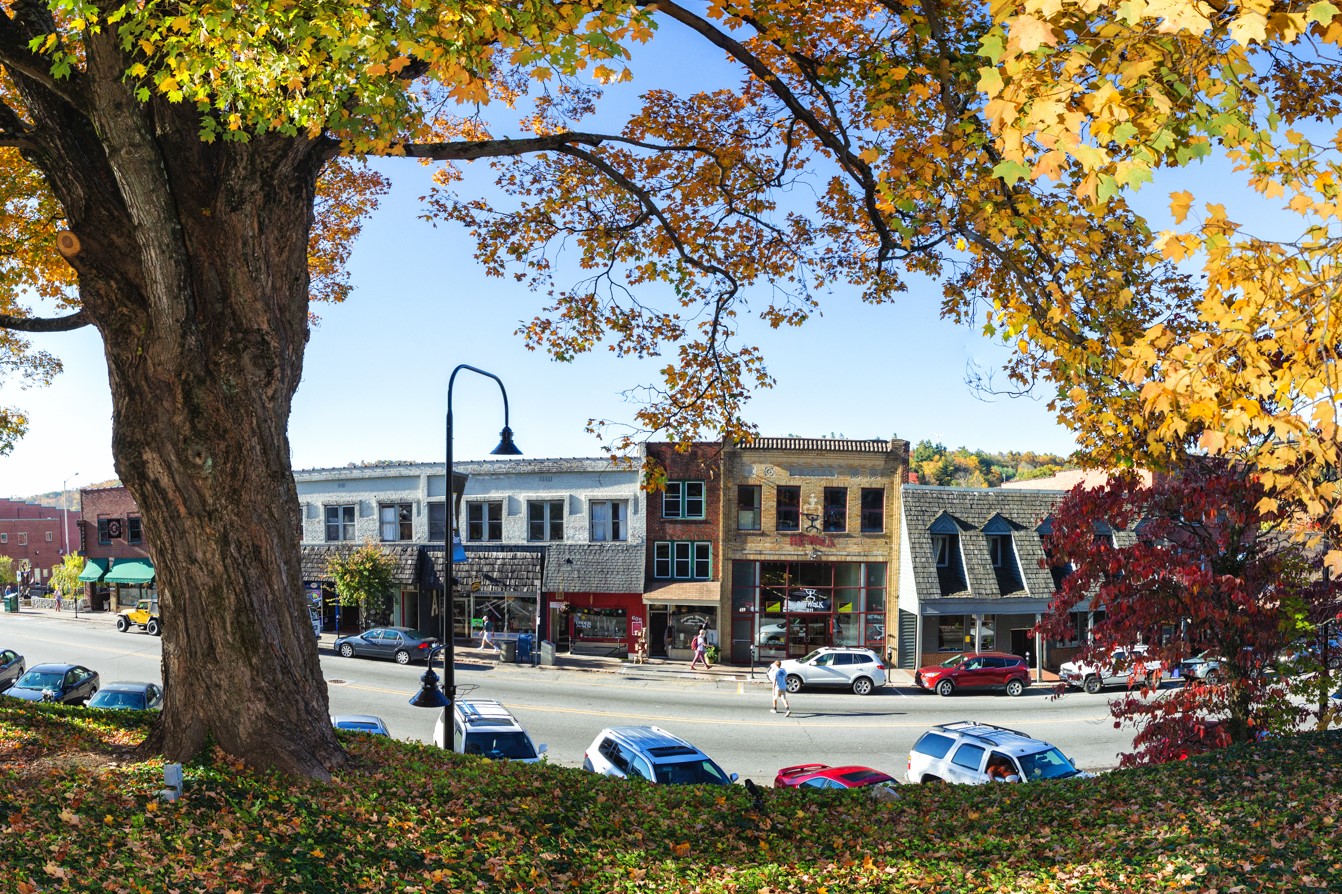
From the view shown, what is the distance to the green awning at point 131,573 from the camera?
44594mm

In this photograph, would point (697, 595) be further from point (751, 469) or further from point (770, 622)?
point (751, 469)

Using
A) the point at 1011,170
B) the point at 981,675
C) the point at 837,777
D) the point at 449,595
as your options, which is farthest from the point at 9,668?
the point at 1011,170

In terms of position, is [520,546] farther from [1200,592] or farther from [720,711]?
[1200,592]

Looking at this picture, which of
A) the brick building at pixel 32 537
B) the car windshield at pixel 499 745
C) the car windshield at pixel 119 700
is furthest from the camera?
the brick building at pixel 32 537

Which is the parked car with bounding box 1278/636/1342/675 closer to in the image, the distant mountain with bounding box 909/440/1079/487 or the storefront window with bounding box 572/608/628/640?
the storefront window with bounding box 572/608/628/640

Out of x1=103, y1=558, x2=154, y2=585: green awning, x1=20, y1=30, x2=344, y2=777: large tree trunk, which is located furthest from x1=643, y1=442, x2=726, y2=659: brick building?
x1=103, y1=558, x2=154, y2=585: green awning

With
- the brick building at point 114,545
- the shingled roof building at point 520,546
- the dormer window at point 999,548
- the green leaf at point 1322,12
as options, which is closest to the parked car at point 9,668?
the shingled roof building at point 520,546

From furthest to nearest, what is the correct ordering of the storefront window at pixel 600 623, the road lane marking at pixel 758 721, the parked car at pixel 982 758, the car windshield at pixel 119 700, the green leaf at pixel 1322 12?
1. the storefront window at pixel 600 623
2. the road lane marking at pixel 758 721
3. the car windshield at pixel 119 700
4. the parked car at pixel 982 758
5. the green leaf at pixel 1322 12

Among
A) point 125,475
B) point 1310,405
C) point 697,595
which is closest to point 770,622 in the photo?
point 697,595

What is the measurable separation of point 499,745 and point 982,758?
8182mm

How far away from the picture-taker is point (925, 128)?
9.01 meters

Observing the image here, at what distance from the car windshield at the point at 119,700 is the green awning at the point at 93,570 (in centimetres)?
3108

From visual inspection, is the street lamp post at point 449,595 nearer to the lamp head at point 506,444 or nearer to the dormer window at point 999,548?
the lamp head at point 506,444

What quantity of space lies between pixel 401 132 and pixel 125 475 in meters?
4.05
